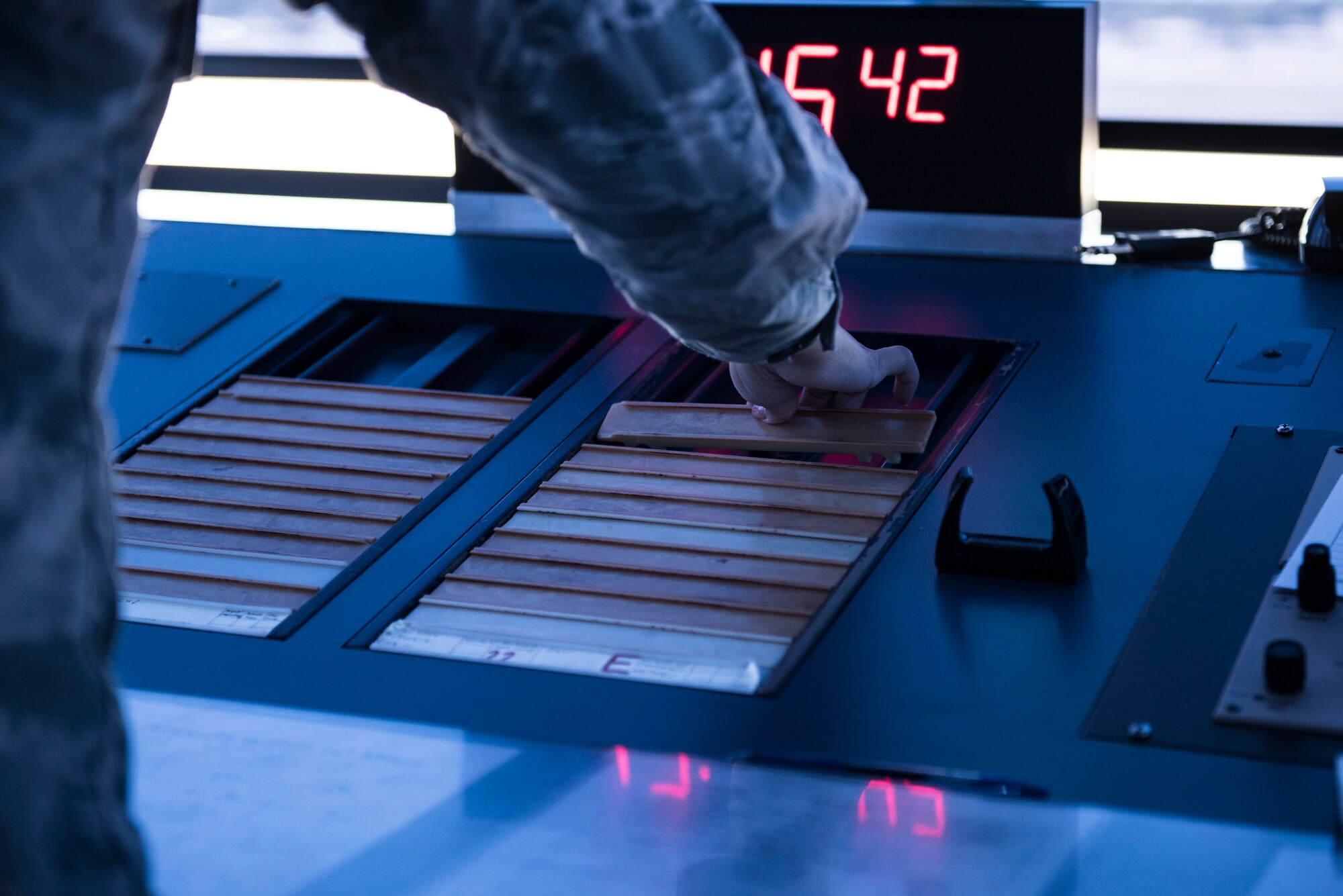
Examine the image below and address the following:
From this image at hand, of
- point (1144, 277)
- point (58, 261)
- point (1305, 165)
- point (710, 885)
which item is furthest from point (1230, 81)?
point (58, 261)

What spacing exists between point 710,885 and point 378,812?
0.22m

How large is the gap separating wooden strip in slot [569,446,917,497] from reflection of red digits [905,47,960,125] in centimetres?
65

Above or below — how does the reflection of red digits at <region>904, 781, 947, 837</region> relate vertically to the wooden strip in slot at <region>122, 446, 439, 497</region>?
above

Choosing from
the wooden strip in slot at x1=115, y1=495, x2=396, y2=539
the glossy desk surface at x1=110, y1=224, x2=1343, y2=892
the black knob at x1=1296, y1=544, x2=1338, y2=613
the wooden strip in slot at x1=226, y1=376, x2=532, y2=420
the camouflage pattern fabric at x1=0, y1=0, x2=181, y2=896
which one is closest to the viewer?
the camouflage pattern fabric at x1=0, y1=0, x2=181, y2=896

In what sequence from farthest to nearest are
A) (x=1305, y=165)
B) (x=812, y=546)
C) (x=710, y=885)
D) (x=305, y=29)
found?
(x=305, y=29) < (x=1305, y=165) < (x=812, y=546) < (x=710, y=885)

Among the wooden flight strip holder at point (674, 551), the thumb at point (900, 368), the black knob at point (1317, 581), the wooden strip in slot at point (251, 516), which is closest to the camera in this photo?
the black knob at point (1317, 581)

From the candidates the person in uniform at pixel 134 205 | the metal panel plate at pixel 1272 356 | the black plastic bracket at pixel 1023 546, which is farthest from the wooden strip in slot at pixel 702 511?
the metal panel plate at pixel 1272 356

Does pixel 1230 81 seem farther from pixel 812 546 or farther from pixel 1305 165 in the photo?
pixel 812 546

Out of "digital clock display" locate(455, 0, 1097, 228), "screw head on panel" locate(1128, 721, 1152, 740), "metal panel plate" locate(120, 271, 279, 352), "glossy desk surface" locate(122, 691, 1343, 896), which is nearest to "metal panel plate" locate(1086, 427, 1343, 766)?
"screw head on panel" locate(1128, 721, 1152, 740)

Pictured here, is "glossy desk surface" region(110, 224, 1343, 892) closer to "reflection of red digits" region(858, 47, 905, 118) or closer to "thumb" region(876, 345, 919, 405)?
"thumb" region(876, 345, 919, 405)

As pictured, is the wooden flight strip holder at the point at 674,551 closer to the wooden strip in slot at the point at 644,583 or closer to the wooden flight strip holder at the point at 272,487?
the wooden strip in slot at the point at 644,583

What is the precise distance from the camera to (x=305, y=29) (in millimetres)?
A: 3174

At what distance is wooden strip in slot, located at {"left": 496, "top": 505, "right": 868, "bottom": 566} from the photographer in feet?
4.09

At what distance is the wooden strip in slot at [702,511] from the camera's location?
1282mm
